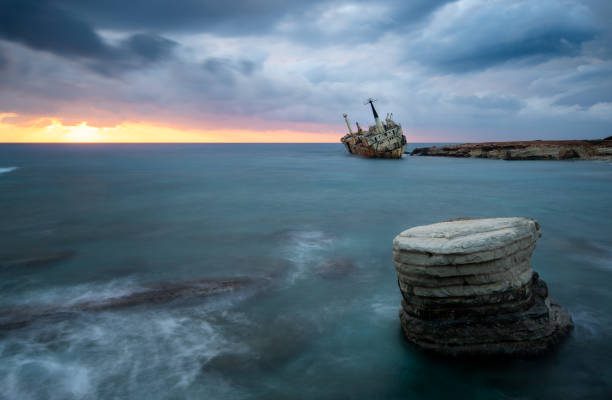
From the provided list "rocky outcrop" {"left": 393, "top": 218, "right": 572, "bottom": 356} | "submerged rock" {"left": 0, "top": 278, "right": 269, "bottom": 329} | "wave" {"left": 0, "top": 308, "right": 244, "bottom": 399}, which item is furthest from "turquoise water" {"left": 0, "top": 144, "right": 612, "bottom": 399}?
"rocky outcrop" {"left": 393, "top": 218, "right": 572, "bottom": 356}

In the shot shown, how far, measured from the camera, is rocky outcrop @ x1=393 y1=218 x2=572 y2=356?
20.3 feet

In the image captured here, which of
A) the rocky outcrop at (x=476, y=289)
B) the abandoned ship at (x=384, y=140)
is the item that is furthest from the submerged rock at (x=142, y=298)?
the abandoned ship at (x=384, y=140)

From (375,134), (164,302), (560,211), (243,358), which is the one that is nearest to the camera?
(243,358)

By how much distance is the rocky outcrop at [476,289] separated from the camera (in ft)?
20.3

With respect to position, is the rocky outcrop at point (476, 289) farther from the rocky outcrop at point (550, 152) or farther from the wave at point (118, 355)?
the rocky outcrop at point (550, 152)

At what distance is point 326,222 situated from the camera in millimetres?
18562

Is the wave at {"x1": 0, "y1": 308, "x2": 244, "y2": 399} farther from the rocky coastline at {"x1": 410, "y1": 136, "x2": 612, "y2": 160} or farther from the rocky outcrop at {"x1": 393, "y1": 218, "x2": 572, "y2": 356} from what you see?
the rocky coastline at {"x1": 410, "y1": 136, "x2": 612, "y2": 160}

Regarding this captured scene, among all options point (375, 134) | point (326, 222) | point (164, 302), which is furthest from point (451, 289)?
point (375, 134)

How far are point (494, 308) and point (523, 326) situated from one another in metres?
0.70

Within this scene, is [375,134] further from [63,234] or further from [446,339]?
[446,339]

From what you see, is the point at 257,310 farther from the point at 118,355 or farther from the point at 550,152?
the point at 550,152

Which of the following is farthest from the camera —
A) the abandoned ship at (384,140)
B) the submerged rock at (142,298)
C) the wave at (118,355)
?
the abandoned ship at (384,140)

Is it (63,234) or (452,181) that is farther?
(452,181)

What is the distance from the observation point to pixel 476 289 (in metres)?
6.38
